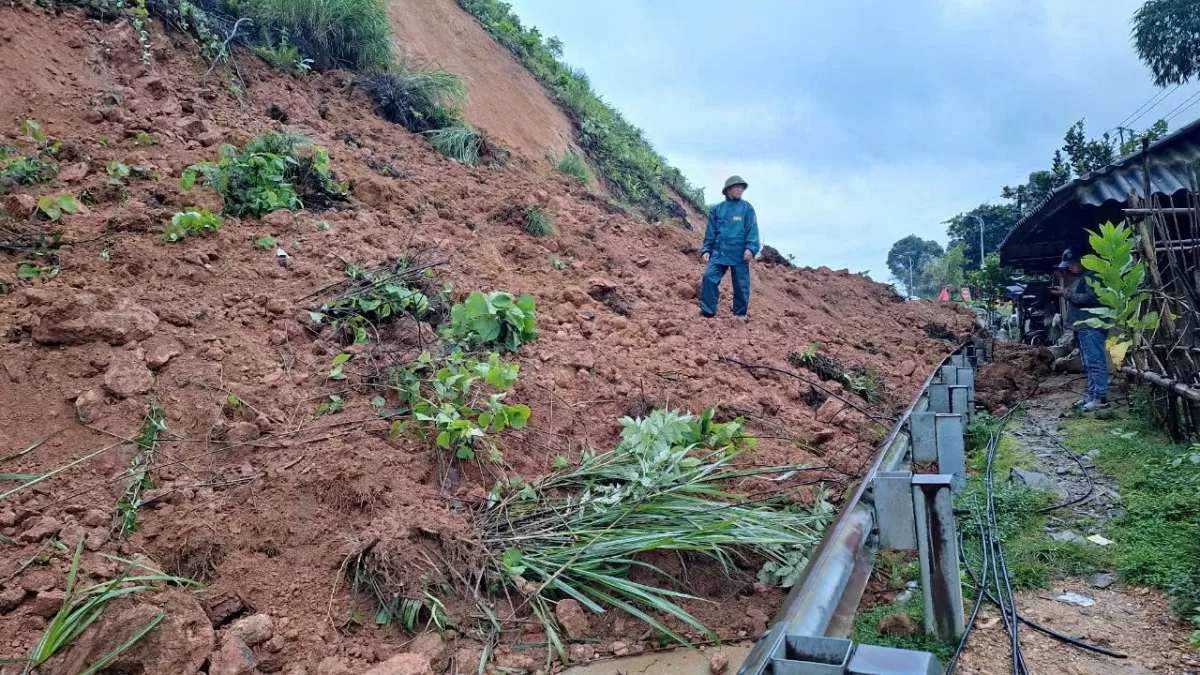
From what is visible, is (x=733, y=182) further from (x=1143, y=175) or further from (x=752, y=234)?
(x=1143, y=175)

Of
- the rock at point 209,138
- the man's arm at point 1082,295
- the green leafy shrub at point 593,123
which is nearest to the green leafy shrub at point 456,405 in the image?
the rock at point 209,138

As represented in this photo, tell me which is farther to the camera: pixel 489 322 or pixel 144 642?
pixel 489 322

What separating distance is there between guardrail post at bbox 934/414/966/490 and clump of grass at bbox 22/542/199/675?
9.58 ft

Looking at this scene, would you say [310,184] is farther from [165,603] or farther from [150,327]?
[165,603]

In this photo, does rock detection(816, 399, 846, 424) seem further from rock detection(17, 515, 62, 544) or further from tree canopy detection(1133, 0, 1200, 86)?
tree canopy detection(1133, 0, 1200, 86)

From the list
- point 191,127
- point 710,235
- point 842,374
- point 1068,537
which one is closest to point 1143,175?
point 842,374

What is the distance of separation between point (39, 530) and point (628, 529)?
6.50 feet

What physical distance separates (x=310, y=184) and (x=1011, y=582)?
497 centimetres

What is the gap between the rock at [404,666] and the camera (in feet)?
6.85

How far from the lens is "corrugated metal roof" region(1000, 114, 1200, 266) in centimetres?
609

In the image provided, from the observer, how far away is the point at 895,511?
2203 millimetres

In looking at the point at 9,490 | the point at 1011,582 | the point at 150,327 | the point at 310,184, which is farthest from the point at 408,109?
the point at 1011,582

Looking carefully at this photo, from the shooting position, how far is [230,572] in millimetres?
2453

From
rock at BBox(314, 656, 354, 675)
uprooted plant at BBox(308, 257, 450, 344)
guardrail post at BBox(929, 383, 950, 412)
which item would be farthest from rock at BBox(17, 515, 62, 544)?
guardrail post at BBox(929, 383, 950, 412)
